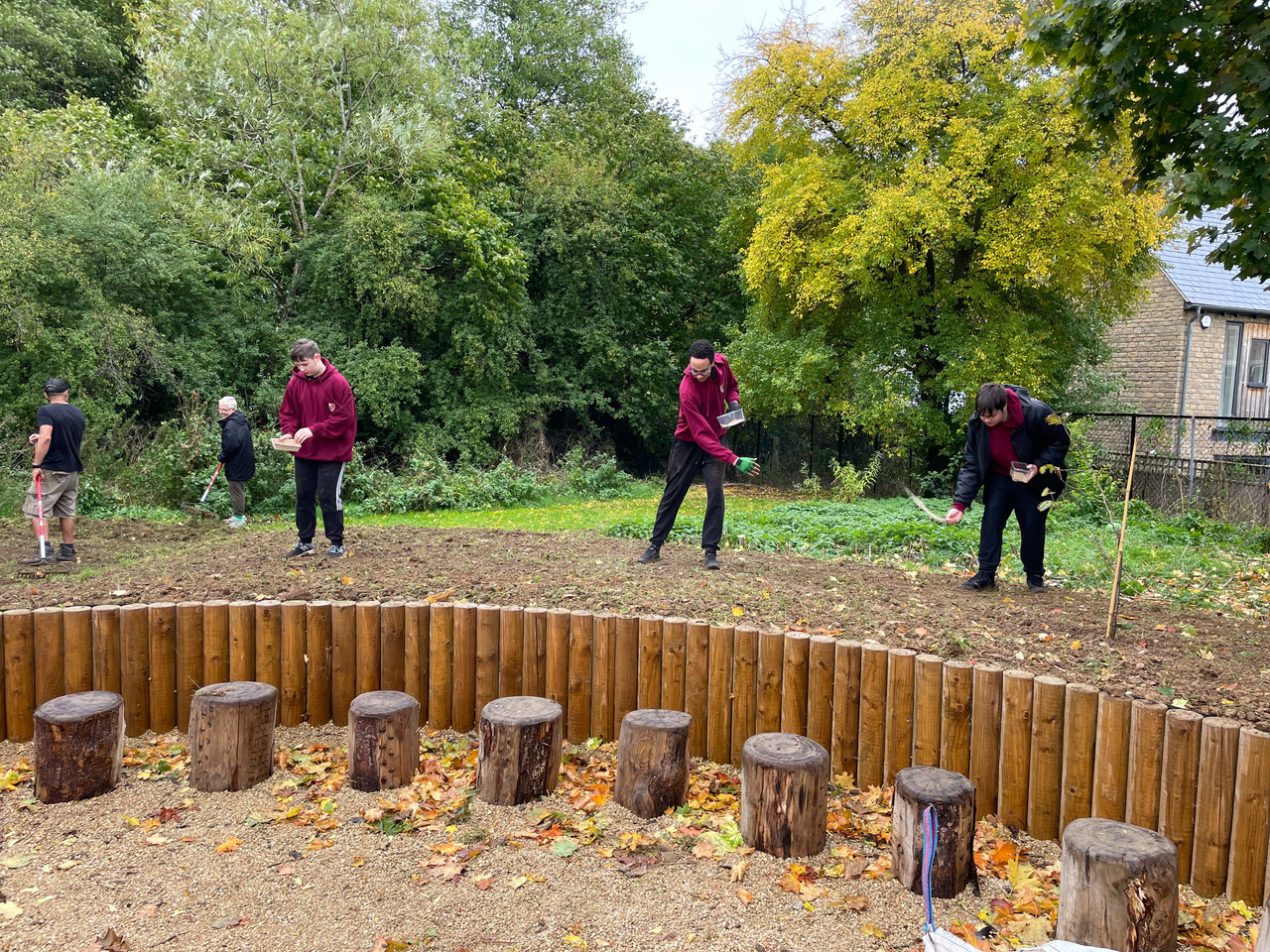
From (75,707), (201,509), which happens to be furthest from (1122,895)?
(201,509)

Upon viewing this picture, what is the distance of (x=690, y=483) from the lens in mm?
6578

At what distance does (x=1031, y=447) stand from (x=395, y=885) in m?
4.89

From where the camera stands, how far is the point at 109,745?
3.61 metres

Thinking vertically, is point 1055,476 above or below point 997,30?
below

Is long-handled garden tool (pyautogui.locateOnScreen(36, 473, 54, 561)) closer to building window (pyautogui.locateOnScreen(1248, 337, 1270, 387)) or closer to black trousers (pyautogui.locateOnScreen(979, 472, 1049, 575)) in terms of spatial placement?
black trousers (pyautogui.locateOnScreen(979, 472, 1049, 575))

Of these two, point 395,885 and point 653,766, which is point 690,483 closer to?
point 653,766

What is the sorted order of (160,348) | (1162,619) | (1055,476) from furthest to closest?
(160,348) → (1055,476) → (1162,619)

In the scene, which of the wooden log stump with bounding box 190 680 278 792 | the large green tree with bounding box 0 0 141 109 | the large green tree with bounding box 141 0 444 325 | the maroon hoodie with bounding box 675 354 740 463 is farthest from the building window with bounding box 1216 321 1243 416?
the large green tree with bounding box 0 0 141 109

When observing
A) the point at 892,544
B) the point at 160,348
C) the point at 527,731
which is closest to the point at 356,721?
the point at 527,731

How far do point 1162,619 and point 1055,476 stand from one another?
110 cm

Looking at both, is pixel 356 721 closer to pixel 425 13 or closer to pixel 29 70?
pixel 425 13

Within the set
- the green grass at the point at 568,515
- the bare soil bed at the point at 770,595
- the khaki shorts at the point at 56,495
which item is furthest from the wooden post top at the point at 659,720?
the khaki shorts at the point at 56,495

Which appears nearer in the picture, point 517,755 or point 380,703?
point 517,755

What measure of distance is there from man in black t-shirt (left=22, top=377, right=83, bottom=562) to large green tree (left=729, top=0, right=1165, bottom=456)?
1218 cm
